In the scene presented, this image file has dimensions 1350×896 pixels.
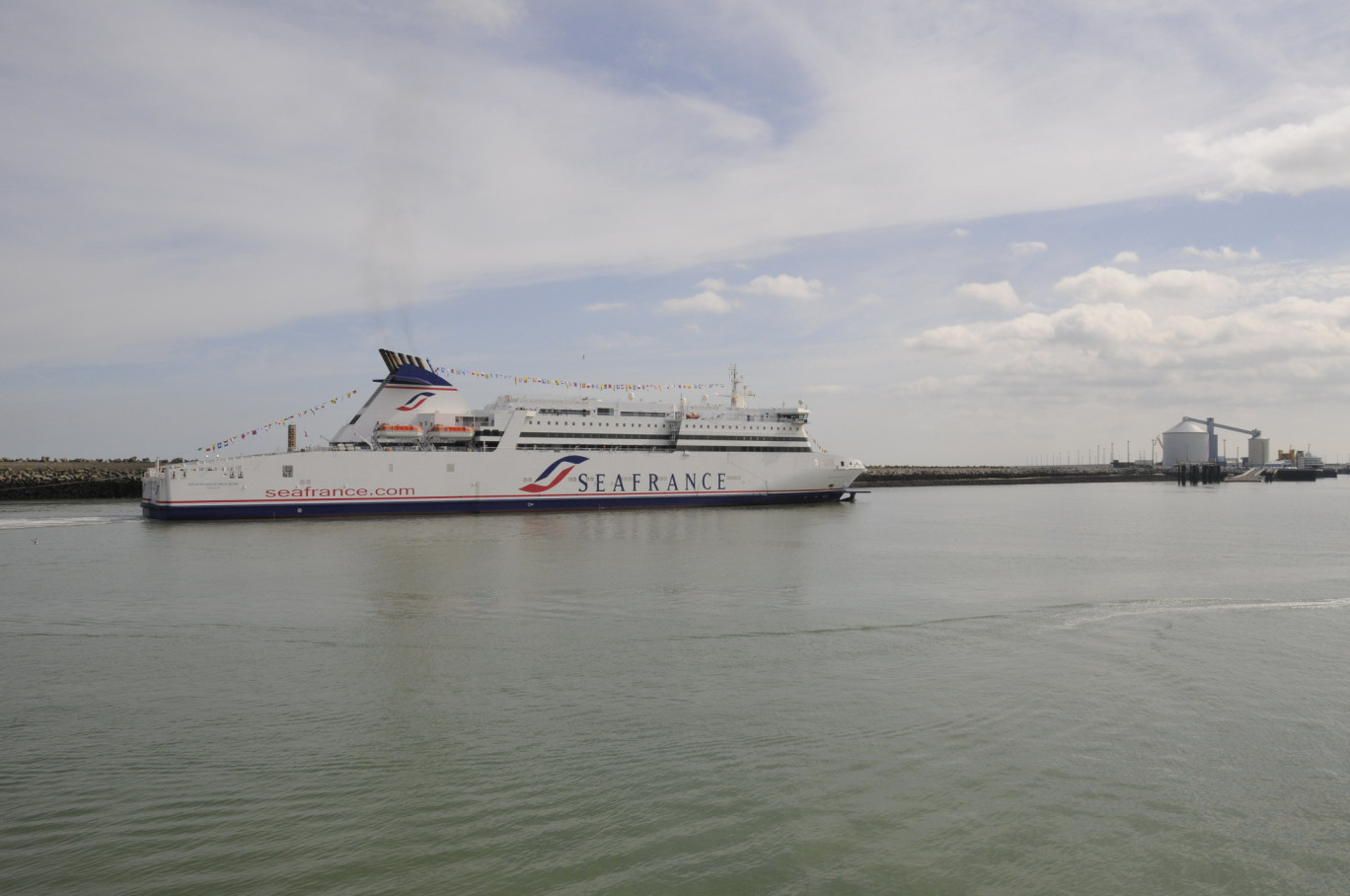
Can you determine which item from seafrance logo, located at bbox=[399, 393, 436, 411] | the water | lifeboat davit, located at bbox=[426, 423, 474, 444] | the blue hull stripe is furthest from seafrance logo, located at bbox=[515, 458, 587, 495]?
the water

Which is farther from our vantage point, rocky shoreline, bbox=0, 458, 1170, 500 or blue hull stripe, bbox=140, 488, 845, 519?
rocky shoreline, bbox=0, 458, 1170, 500

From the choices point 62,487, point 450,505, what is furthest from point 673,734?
point 62,487

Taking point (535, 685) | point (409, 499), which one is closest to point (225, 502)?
point (409, 499)

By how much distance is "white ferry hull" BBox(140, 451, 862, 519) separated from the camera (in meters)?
27.5

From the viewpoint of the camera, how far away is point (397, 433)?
30.4 metres

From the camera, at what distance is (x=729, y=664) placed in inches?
349

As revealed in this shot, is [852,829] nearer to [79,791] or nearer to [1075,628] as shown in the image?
[79,791]

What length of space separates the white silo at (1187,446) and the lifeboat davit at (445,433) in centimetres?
8293

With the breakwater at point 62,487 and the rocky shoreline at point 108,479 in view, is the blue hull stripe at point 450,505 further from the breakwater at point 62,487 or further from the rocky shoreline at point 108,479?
the rocky shoreline at point 108,479

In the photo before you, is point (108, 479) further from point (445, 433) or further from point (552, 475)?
point (552, 475)

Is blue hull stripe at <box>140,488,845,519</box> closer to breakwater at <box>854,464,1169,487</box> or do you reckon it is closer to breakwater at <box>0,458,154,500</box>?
breakwater at <box>0,458,154,500</box>

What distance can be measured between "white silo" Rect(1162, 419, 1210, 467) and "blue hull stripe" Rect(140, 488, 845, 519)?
68543mm

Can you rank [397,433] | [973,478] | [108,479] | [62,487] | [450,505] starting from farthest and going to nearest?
[973,478] < [108,479] < [62,487] < [397,433] < [450,505]

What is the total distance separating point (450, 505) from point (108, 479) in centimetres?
2735
